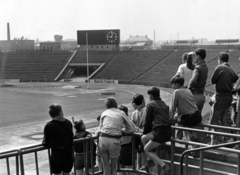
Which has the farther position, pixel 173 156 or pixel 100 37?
pixel 100 37

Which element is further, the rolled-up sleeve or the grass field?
the grass field

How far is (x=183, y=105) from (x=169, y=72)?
183 ft

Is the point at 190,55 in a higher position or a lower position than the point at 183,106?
higher

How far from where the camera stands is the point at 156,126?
20.3ft

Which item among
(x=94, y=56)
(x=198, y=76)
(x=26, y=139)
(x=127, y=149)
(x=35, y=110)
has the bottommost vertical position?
(x=26, y=139)

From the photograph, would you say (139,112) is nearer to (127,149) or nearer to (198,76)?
(127,149)

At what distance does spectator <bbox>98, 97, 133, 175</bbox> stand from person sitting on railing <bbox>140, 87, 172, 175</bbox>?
0.50 metres

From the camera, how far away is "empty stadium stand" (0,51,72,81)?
70.8 m

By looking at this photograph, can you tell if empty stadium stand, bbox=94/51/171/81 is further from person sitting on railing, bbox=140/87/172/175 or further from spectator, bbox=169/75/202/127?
person sitting on railing, bbox=140/87/172/175

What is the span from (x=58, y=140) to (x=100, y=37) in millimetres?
72860

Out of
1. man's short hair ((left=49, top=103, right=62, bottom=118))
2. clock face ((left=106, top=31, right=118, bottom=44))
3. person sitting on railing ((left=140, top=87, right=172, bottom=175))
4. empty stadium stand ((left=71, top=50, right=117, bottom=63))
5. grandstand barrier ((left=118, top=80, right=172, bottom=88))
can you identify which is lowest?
grandstand barrier ((left=118, top=80, right=172, bottom=88))

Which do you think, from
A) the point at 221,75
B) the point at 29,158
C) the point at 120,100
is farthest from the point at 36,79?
the point at 221,75

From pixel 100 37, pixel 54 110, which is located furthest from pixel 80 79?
pixel 54 110

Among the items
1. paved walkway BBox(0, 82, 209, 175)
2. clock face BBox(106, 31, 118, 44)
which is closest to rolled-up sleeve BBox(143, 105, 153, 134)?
paved walkway BBox(0, 82, 209, 175)
